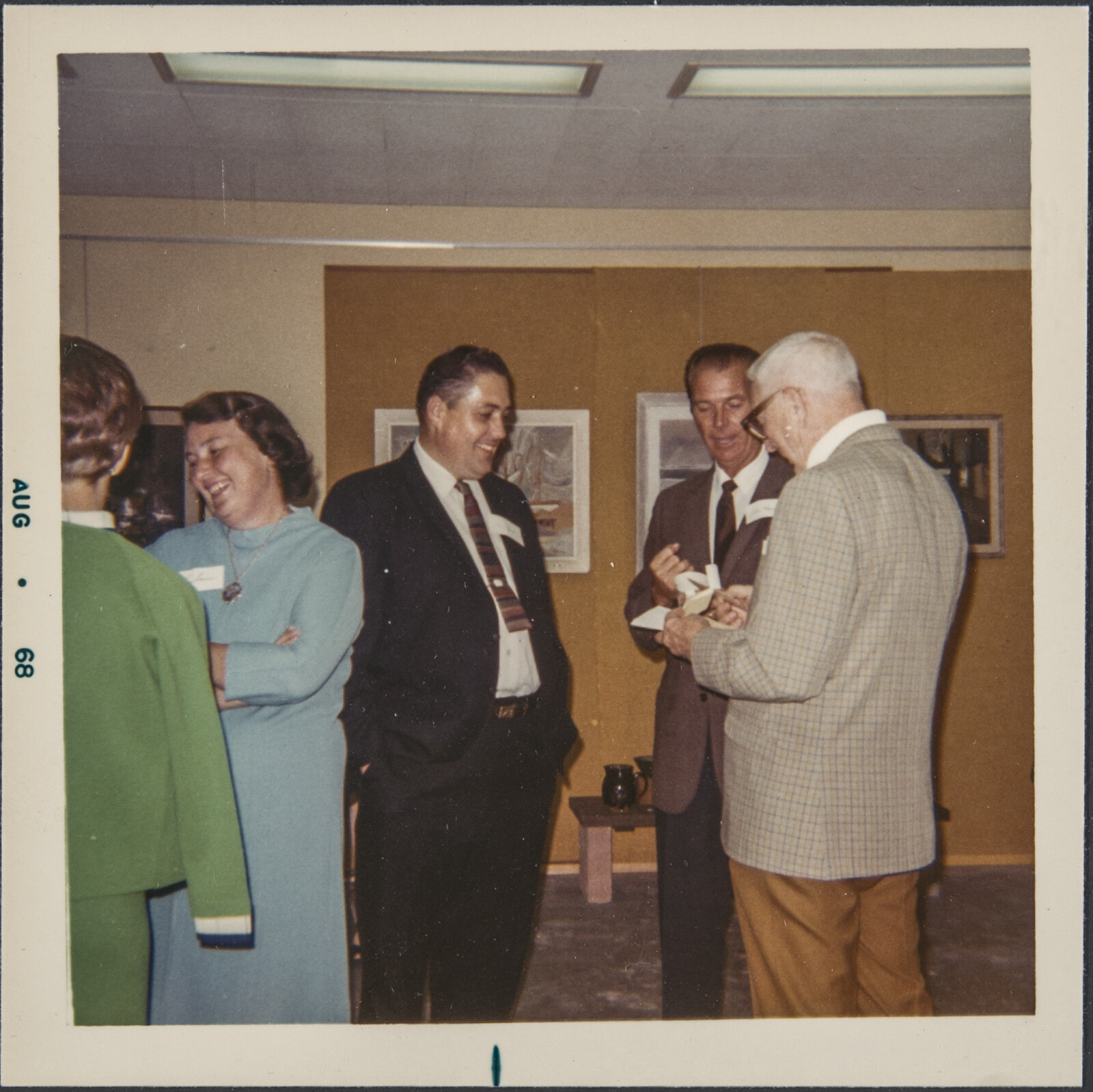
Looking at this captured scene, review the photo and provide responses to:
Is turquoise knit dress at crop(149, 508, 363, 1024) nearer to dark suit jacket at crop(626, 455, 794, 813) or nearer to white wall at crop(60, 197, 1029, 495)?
white wall at crop(60, 197, 1029, 495)

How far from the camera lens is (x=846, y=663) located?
5.72 feet

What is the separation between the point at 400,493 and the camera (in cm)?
237

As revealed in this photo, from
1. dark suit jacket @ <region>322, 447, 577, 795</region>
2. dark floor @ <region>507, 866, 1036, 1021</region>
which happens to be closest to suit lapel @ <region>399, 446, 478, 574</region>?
dark suit jacket @ <region>322, 447, 577, 795</region>

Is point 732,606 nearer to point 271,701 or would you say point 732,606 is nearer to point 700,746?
point 700,746

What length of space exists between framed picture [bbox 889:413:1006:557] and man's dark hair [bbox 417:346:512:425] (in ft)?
5.06

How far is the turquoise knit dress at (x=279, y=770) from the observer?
211cm

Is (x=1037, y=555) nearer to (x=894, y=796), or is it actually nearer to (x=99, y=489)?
(x=894, y=796)

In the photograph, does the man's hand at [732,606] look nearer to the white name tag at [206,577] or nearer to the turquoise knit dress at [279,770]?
the turquoise knit dress at [279,770]

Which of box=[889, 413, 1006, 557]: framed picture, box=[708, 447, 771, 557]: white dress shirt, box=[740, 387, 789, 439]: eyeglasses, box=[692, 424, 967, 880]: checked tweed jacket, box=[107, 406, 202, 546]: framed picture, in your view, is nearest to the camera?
box=[692, 424, 967, 880]: checked tweed jacket

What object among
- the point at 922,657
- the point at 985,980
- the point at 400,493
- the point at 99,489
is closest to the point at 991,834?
the point at 985,980

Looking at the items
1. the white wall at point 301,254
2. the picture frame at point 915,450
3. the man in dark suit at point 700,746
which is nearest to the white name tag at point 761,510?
the man in dark suit at point 700,746

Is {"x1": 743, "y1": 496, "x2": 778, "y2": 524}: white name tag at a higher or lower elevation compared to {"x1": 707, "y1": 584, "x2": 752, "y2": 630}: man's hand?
higher

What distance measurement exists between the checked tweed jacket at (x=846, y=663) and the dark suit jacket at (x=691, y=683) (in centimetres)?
53

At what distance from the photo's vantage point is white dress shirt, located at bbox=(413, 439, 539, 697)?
2.36 meters
